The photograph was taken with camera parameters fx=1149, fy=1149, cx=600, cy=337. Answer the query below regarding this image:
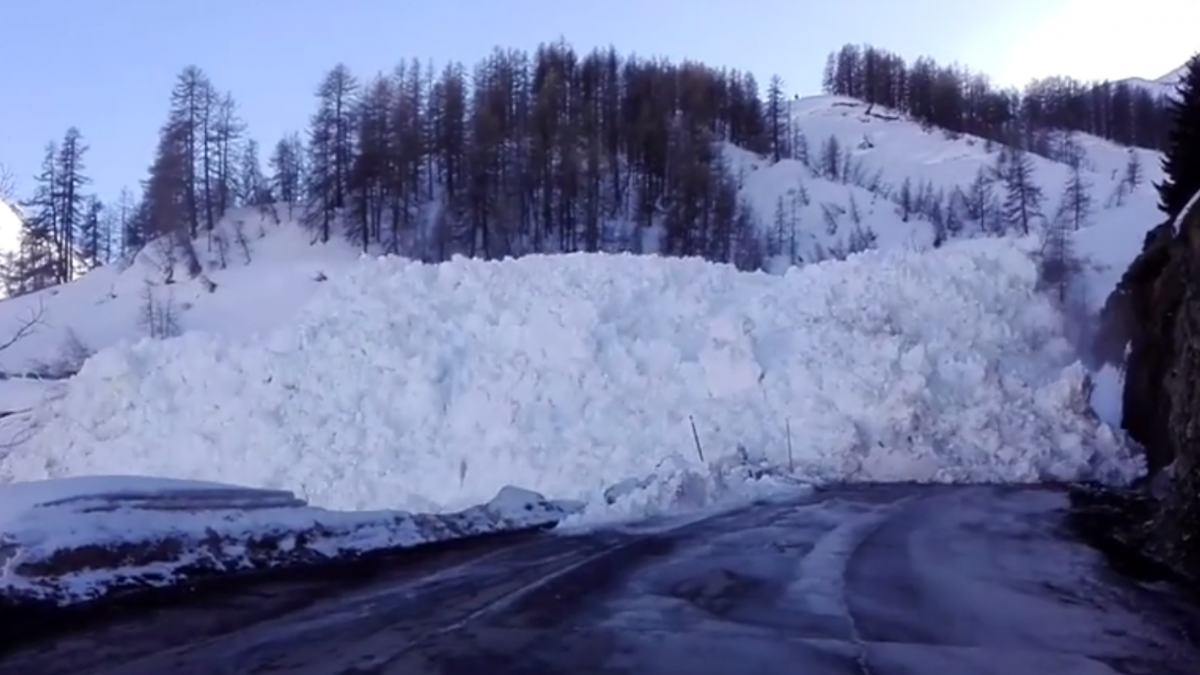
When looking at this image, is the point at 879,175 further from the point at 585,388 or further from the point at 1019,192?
the point at 585,388

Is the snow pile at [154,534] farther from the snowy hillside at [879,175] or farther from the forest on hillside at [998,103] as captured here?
the forest on hillside at [998,103]

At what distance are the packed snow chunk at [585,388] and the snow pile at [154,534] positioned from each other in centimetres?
713

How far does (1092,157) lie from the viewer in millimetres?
115125

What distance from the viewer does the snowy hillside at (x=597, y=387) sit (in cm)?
1891

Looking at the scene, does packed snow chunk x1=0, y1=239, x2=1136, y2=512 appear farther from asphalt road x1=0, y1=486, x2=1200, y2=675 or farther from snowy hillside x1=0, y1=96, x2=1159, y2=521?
asphalt road x1=0, y1=486, x2=1200, y2=675

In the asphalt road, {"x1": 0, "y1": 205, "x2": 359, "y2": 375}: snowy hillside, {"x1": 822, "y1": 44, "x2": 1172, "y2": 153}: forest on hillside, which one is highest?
{"x1": 822, "y1": 44, "x2": 1172, "y2": 153}: forest on hillside

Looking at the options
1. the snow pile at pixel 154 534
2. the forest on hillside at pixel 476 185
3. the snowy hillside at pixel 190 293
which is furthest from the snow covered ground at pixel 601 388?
the forest on hillside at pixel 476 185

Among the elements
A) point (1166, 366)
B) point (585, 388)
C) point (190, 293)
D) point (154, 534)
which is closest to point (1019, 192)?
point (190, 293)

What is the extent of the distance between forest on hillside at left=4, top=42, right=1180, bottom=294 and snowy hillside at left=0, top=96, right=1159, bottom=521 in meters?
34.4

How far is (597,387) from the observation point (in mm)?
20188

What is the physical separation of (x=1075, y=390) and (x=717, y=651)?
1683 cm

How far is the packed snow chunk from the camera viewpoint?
19.0 m

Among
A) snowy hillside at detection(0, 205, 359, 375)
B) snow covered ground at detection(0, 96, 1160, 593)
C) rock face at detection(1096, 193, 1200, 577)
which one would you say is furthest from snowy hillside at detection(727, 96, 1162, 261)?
snow covered ground at detection(0, 96, 1160, 593)

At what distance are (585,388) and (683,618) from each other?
1283 centimetres
